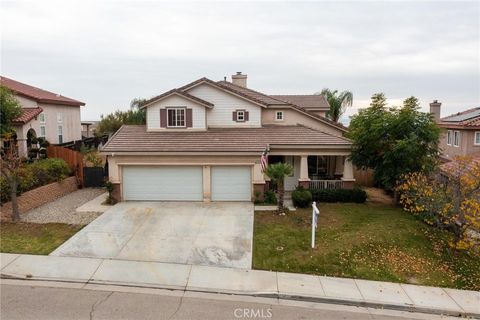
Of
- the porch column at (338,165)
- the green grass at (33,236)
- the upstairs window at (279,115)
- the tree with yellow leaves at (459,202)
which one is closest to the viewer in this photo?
the tree with yellow leaves at (459,202)

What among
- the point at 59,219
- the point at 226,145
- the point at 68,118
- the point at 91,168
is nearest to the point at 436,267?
the point at 226,145

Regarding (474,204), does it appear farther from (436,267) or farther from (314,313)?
(314,313)

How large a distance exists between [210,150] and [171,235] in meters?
5.78

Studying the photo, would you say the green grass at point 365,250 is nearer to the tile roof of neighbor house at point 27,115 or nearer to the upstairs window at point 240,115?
the upstairs window at point 240,115

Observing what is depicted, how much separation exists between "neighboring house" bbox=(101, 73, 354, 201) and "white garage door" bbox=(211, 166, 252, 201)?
53mm

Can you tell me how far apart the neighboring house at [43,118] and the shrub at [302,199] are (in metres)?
17.2

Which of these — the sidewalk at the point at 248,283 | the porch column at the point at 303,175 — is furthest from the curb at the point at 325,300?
the porch column at the point at 303,175

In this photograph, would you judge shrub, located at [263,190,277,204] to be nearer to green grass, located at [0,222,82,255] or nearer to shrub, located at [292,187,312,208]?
shrub, located at [292,187,312,208]

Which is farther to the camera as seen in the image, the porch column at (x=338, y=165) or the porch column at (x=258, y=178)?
the porch column at (x=338, y=165)

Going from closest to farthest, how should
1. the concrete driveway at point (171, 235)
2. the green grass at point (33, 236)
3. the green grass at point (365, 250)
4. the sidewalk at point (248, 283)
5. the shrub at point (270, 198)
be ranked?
the sidewalk at point (248, 283), the green grass at point (365, 250), the concrete driveway at point (171, 235), the green grass at point (33, 236), the shrub at point (270, 198)

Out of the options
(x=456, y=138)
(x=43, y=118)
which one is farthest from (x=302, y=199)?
(x=43, y=118)

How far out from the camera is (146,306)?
7965 mm

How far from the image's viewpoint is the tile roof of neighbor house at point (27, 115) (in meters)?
21.2

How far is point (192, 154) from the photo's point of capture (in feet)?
57.1
